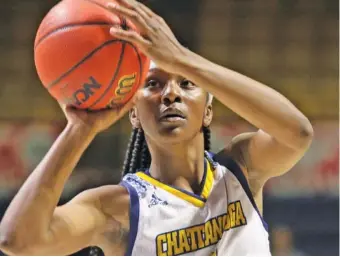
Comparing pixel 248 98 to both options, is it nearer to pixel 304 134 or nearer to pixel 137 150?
pixel 304 134

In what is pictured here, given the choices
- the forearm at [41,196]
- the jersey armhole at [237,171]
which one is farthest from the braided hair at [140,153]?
the forearm at [41,196]

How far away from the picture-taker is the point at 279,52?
487 centimetres

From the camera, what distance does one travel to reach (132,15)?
128cm

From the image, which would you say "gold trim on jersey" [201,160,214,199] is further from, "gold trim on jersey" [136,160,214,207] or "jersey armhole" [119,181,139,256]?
"jersey armhole" [119,181,139,256]

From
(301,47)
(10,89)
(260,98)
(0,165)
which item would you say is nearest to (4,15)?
(10,89)

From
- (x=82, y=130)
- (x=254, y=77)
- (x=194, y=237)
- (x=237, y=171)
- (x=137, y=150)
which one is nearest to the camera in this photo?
(x=82, y=130)

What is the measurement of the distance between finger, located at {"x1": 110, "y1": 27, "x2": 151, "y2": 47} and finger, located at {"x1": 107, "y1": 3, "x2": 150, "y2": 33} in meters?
0.02

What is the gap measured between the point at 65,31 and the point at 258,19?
3657 millimetres

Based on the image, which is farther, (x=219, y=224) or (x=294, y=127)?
(x=219, y=224)

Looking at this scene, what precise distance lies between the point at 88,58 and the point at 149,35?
0.16 metres

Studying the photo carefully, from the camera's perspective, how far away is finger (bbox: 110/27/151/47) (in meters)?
1.28

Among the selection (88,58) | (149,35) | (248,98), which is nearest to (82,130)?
(88,58)

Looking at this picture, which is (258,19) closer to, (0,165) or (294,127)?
(0,165)

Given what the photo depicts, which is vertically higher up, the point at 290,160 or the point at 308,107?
the point at 308,107
